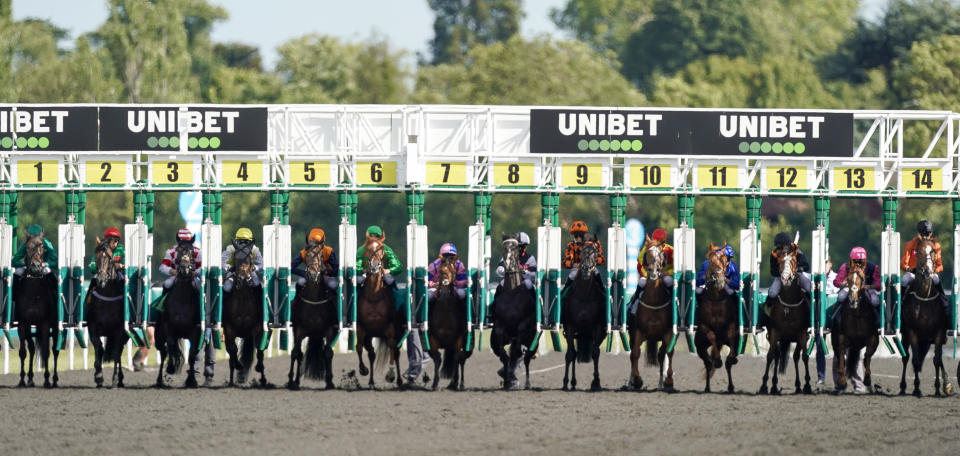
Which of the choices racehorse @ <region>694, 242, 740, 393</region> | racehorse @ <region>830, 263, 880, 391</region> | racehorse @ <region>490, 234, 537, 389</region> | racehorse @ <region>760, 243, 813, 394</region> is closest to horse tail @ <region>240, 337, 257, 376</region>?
racehorse @ <region>490, 234, 537, 389</region>

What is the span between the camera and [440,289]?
821 inches

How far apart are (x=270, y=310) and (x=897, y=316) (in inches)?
279

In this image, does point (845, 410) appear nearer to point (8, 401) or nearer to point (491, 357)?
point (8, 401)

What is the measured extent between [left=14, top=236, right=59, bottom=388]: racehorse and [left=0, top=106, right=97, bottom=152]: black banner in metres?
1.58

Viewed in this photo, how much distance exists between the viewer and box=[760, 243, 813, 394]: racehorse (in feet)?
66.8

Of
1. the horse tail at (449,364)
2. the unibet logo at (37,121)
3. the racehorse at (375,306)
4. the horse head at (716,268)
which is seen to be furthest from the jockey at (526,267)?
the unibet logo at (37,121)

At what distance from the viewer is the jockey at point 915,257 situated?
66.7 feet

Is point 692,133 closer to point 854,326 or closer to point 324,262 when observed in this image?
point 854,326

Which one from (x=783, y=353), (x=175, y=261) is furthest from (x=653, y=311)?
(x=175, y=261)

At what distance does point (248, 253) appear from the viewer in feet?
67.6

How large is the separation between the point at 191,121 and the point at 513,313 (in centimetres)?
440

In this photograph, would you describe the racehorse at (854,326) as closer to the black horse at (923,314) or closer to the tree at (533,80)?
the black horse at (923,314)

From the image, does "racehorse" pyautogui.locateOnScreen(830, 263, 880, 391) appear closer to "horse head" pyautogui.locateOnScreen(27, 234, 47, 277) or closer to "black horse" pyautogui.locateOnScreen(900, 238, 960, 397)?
"black horse" pyautogui.locateOnScreen(900, 238, 960, 397)

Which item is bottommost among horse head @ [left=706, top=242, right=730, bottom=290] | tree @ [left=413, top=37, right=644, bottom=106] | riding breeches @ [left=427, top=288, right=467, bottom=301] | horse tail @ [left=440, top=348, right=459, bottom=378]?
horse tail @ [left=440, top=348, right=459, bottom=378]
